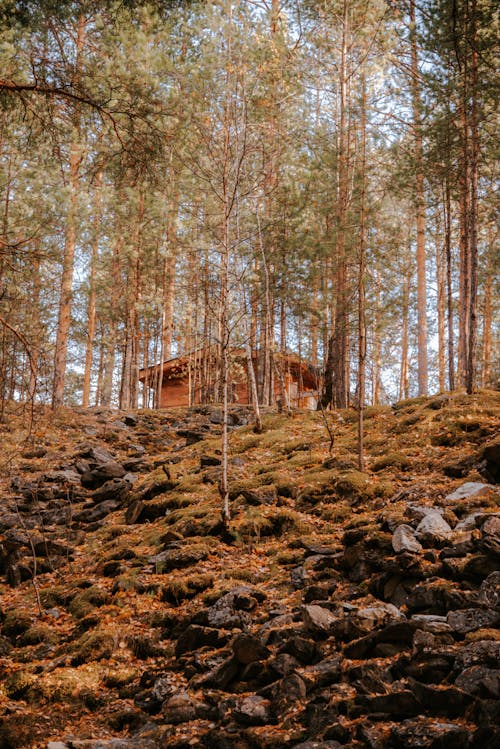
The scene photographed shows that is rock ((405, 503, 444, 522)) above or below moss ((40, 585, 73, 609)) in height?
above

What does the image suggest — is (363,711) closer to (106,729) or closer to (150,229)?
(106,729)

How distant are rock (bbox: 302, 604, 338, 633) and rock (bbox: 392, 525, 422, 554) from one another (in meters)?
1.15

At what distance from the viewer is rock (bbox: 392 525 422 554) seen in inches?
243

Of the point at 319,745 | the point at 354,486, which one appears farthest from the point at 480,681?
the point at 354,486

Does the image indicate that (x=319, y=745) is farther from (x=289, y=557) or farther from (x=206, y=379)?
(x=206, y=379)

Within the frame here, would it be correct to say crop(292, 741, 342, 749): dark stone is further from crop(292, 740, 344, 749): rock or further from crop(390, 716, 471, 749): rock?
crop(390, 716, 471, 749): rock

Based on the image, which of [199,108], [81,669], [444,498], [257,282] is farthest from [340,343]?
[81,669]

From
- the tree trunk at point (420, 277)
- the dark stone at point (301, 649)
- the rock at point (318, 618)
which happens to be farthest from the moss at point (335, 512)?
the tree trunk at point (420, 277)

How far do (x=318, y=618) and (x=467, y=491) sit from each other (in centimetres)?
299

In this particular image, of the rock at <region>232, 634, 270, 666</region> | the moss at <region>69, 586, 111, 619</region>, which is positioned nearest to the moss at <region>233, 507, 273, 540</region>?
the moss at <region>69, 586, 111, 619</region>

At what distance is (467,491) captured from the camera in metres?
7.30

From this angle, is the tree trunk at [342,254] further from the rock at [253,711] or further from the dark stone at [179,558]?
the rock at [253,711]

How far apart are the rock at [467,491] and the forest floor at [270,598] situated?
2cm

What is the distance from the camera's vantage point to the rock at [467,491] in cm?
716
